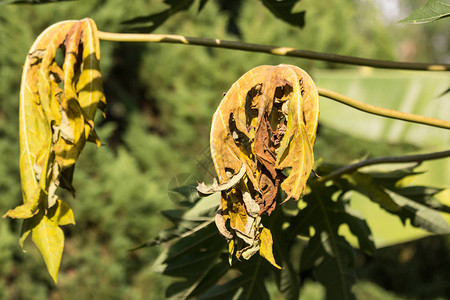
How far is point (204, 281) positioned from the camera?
2.43 feet

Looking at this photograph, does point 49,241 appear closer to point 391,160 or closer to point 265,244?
point 265,244

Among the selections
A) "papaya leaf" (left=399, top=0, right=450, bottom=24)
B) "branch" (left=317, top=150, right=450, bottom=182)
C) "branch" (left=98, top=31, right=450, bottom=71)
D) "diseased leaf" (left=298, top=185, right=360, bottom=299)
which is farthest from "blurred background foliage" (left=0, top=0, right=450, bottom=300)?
"papaya leaf" (left=399, top=0, right=450, bottom=24)

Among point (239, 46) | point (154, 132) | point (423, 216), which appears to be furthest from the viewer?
point (154, 132)

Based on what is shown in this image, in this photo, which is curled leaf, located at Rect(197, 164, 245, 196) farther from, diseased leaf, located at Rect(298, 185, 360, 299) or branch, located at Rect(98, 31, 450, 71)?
diseased leaf, located at Rect(298, 185, 360, 299)

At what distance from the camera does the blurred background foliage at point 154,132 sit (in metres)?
2.70

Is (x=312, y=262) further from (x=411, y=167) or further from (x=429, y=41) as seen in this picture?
(x=429, y=41)

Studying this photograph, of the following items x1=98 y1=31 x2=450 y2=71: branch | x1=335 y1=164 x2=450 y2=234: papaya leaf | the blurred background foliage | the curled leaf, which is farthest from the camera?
the blurred background foliage

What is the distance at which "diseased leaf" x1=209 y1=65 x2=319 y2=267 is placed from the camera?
0.43m

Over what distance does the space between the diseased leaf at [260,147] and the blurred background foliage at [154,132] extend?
1656 mm

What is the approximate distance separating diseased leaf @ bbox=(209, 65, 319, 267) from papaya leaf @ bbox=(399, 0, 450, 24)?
Answer: 0.36ft

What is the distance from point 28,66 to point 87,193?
259 cm

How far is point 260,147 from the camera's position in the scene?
17.3 inches

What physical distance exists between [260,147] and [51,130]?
0.71 ft

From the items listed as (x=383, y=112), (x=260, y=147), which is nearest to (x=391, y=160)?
(x=383, y=112)
